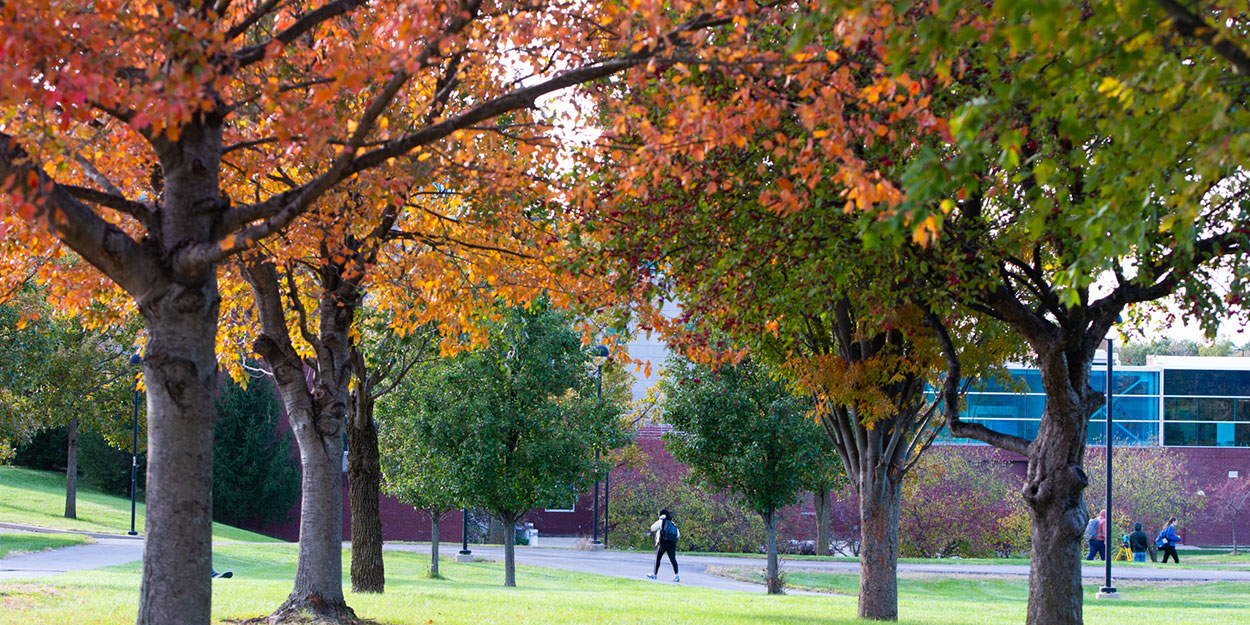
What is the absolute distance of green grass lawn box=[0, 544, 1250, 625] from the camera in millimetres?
12219

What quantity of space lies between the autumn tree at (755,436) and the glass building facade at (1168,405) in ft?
88.6

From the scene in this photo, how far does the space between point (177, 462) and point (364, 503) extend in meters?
9.95

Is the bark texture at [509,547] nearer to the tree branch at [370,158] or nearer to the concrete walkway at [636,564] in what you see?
the concrete walkway at [636,564]

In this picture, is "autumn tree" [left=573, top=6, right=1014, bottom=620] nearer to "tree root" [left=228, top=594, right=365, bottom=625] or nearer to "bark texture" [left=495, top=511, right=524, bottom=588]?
"tree root" [left=228, top=594, right=365, bottom=625]

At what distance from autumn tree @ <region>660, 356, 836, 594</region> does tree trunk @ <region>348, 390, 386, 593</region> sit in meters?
7.32

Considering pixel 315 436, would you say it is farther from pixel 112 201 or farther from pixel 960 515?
pixel 960 515

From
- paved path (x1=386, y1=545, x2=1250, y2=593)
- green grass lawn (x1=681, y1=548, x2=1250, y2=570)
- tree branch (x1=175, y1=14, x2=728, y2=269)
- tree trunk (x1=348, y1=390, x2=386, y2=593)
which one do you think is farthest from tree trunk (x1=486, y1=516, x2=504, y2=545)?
tree branch (x1=175, y1=14, x2=728, y2=269)

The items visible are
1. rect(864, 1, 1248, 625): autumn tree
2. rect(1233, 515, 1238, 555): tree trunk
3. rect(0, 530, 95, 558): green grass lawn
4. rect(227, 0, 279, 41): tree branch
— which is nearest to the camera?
rect(864, 1, 1248, 625): autumn tree

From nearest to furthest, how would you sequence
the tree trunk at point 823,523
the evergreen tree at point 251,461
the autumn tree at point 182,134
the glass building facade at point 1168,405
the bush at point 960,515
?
1. the autumn tree at point 182,134
2. the tree trunk at point 823,523
3. the bush at point 960,515
4. the evergreen tree at point 251,461
5. the glass building facade at point 1168,405

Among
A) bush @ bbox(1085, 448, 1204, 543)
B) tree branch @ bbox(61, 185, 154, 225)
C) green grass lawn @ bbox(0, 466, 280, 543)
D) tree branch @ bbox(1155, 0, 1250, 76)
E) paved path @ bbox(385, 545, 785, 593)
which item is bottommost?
paved path @ bbox(385, 545, 785, 593)

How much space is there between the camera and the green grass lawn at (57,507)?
102 ft

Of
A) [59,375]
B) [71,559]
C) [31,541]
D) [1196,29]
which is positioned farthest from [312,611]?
[31,541]

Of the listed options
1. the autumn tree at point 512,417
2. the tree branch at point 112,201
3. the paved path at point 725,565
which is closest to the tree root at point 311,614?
the tree branch at point 112,201

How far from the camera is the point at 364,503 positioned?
53.0 ft
